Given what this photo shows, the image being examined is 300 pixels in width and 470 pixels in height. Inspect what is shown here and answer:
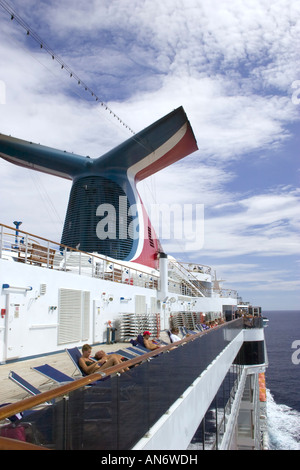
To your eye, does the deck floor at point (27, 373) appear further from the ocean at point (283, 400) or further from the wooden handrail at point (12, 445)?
the ocean at point (283, 400)

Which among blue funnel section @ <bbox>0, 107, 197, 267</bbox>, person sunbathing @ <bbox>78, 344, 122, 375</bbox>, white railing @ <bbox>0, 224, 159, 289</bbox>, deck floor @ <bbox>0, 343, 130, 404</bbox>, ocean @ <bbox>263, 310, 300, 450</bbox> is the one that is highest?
blue funnel section @ <bbox>0, 107, 197, 267</bbox>

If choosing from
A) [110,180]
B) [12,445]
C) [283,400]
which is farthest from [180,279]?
[12,445]

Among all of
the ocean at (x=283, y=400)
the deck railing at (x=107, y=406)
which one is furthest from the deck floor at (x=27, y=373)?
the ocean at (x=283, y=400)

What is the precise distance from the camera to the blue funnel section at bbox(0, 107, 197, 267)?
19719 mm

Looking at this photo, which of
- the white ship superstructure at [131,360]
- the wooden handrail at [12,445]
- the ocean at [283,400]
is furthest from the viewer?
the ocean at [283,400]

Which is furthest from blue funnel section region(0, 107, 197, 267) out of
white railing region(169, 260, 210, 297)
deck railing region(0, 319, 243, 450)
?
deck railing region(0, 319, 243, 450)

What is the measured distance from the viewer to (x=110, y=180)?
68.0ft

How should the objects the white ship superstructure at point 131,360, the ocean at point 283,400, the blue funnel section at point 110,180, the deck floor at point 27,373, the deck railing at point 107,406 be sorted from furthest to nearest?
the ocean at point 283,400
the blue funnel section at point 110,180
the deck floor at point 27,373
the white ship superstructure at point 131,360
the deck railing at point 107,406

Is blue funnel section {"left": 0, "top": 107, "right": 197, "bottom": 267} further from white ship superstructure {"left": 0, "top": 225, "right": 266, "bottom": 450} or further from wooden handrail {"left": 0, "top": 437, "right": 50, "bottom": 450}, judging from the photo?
wooden handrail {"left": 0, "top": 437, "right": 50, "bottom": 450}

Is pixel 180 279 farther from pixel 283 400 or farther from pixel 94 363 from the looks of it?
pixel 94 363

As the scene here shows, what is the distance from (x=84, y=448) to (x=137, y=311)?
13.5m

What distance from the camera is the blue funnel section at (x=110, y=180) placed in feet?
64.7
